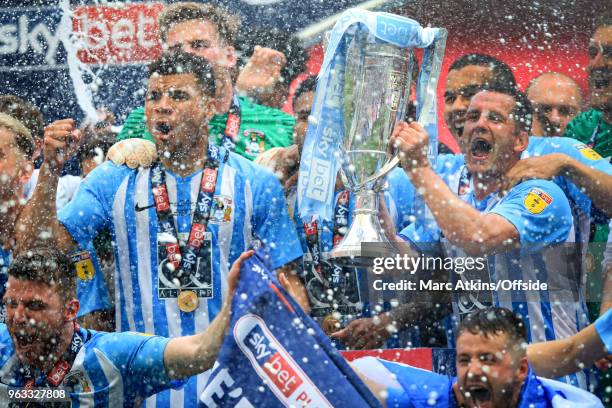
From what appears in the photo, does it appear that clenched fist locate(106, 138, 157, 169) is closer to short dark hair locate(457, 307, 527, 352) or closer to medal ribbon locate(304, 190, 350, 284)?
medal ribbon locate(304, 190, 350, 284)

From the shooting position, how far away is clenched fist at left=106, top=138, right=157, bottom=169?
3.84m

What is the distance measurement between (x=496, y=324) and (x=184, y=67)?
1356mm

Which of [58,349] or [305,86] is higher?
[305,86]

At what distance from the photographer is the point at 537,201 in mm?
3566

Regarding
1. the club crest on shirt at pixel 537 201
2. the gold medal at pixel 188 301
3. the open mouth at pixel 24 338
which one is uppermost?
the club crest on shirt at pixel 537 201

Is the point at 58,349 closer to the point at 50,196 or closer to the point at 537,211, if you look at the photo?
the point at 50,196

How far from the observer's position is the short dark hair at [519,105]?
3.64 m

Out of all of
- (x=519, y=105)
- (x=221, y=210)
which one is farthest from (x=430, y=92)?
(x=221, y=210)

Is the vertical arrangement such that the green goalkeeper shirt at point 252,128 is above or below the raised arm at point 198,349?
above

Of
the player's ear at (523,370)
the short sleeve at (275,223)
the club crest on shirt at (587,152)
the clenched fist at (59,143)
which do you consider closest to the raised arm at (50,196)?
the clenched fist at (59,143)

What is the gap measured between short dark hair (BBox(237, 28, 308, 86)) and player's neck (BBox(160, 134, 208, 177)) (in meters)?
0.52

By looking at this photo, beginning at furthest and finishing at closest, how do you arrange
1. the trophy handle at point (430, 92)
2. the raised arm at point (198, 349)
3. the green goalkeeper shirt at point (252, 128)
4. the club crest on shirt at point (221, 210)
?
the green goalkeeper shirt at point (252, 128), the club crest on shirt at point (221, 210), the trophy handle at point (430, 92), the raised arm at point (198, 349)

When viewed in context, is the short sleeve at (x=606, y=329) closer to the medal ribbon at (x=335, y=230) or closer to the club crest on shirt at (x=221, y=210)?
the medal ribbon at (x=335, y=230)

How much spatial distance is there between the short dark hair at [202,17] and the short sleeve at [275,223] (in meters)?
0.66
